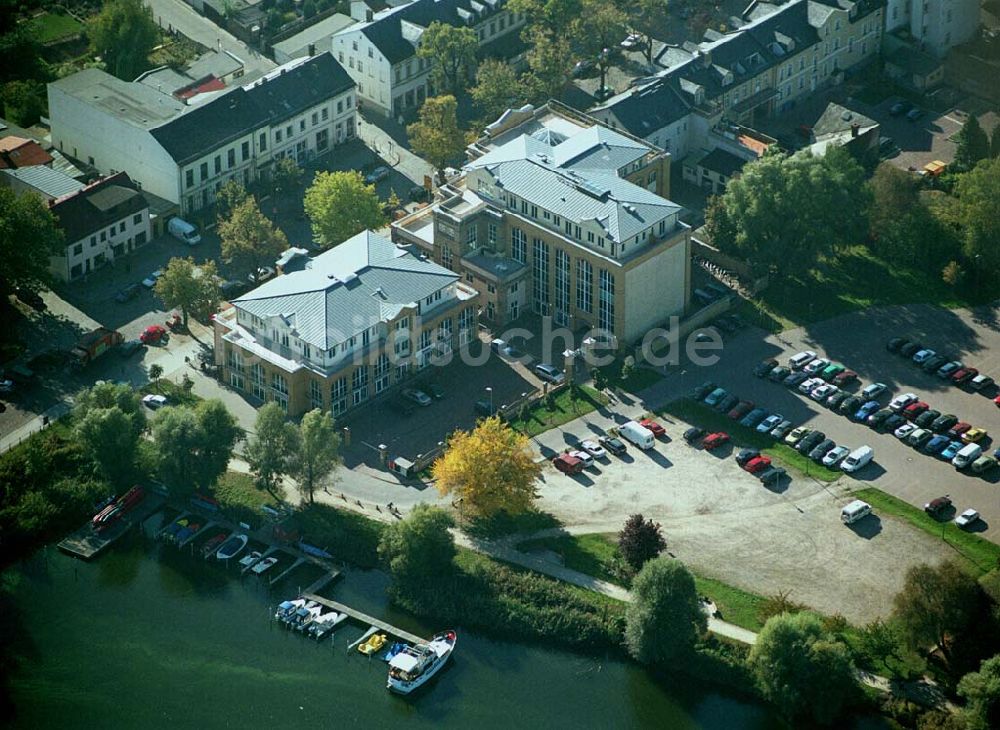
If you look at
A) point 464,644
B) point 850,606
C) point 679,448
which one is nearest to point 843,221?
point 679,448

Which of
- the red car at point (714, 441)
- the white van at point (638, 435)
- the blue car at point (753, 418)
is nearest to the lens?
the red car at point (714, 441)

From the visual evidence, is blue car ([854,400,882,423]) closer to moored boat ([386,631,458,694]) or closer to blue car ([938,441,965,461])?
blue car ([938,441,965,461])

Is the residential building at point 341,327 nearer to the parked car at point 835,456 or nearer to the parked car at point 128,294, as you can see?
the parked car at point 128,294

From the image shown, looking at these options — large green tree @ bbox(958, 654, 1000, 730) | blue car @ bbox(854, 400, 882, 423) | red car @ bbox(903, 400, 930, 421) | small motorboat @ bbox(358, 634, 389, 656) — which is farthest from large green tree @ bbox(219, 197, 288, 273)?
large green tree @ bbox(958, 654, 1000, 730)

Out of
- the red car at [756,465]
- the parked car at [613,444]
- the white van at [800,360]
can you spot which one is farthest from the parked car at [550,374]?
the white van at [800,360]

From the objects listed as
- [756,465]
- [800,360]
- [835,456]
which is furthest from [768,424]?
[800,360]

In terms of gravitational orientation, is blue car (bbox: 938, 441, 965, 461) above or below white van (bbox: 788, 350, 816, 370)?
below

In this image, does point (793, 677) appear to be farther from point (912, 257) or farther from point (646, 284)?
point (912, 257)
